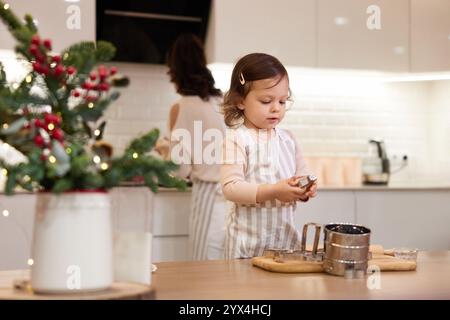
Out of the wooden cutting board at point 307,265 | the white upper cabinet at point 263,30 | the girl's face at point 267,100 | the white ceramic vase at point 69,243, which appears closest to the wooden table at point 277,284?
the wooden cutting board at point 307,265

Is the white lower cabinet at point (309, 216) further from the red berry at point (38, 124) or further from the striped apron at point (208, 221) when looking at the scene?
the red berry at point (38, 124)

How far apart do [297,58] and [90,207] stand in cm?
299

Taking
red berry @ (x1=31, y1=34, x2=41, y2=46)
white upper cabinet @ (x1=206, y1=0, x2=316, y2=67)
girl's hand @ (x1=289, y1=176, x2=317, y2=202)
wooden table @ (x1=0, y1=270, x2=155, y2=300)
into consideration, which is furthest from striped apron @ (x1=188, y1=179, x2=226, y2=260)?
red berry @ (x1=31, y1=34, x2=41, y2=46)

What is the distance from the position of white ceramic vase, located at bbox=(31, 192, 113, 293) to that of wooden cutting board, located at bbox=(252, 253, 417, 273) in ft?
1.67

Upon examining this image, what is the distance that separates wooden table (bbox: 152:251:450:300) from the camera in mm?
1125

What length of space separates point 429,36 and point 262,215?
8.32ft

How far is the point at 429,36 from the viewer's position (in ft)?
13.3

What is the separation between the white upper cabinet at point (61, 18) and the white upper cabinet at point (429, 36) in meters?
1.95

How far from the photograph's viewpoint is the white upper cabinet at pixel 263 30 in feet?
12.1

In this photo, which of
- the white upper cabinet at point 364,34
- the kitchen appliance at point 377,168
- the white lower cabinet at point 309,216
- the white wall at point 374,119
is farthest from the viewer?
the white wall at point 374,119

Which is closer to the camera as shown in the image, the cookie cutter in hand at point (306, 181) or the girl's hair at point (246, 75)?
the cookie cutter in hand at point (306, 181)

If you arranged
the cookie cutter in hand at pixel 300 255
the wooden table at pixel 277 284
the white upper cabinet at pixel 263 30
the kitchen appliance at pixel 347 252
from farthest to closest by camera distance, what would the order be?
the white upper cabinet at pixel 263 30, the cookie cutter in hand at pixel 300 255, the kitchen appliance at pixel 347 252, the wooden table at pixel 277 284

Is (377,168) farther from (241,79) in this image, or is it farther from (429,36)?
(241,79)

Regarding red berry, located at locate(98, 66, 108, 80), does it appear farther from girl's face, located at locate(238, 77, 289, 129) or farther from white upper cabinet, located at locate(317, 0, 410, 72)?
white upper cabinet, located at locate(317, 0, 410, 72)
